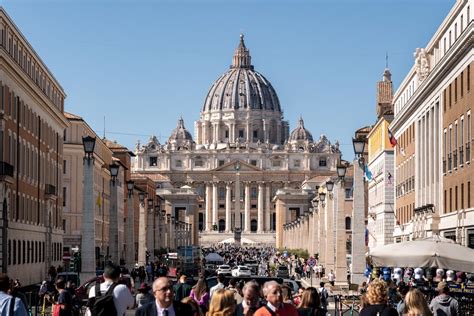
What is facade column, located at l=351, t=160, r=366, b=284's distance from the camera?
4612 centimetres

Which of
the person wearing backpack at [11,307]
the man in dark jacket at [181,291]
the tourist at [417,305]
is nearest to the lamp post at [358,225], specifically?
the man in dark jacket at [181,291]

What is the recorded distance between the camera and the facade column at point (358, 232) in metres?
46.1

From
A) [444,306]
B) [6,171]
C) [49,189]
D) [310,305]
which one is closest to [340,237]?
[6,171]

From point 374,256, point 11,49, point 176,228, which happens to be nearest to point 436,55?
point 11,49

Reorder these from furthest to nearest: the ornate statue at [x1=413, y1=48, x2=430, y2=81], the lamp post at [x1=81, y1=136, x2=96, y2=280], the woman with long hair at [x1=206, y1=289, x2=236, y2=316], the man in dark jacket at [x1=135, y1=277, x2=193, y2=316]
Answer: the ornate statue at [x1=413, y1=48, x2=430, y2=81], the lamp post at [x1=81, y1=136, x2=96, y2=280], the woman with long hair at [x1=206, y1=289, x2=236, y2=316], the man in dark jacket at [x1=135, y1=277, x2=193, y2=316]

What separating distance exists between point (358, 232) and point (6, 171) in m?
13.9

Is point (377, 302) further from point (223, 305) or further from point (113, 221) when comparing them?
point (113, 221)

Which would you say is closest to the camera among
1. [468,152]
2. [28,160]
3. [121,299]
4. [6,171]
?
[121,299]

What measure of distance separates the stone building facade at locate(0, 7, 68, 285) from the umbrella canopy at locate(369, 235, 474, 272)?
25311 millimetres

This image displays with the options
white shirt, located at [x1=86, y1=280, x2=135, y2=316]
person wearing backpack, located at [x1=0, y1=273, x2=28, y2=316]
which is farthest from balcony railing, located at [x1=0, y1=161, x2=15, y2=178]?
person wearing backpack, located at [x1=0, y1=273, x2=28, y2=316]

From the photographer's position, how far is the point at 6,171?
50656 millimetres

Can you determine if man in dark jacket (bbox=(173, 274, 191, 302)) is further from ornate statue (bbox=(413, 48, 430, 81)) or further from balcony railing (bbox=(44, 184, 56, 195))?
balcony railing (bbox=(44, 184, 56, 195))

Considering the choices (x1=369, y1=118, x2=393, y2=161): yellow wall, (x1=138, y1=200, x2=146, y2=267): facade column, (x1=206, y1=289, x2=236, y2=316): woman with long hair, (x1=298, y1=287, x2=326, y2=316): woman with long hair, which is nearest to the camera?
(x1=206, y1=289, x2=236, y2=316): woman with long hair

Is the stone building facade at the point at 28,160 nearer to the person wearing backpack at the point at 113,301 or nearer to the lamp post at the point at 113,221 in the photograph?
the lamp post at the point at 113,221
